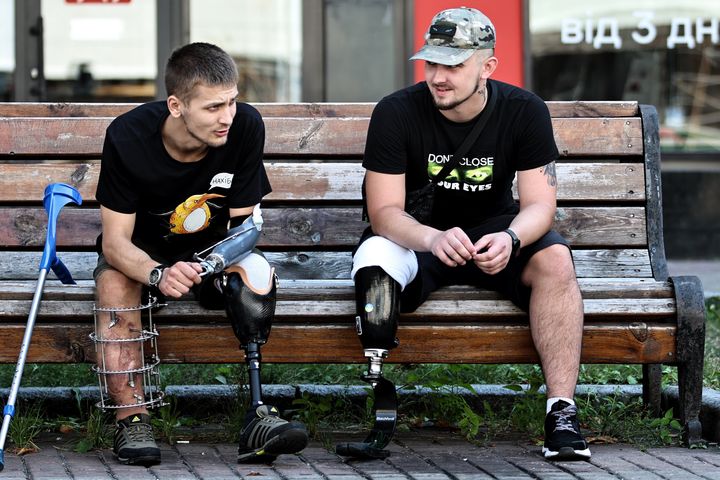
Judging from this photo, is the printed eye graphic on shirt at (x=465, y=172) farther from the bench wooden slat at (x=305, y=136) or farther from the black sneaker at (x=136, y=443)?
the black sneaker at (x=136, y=443)

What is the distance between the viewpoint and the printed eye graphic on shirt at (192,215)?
4.21 m

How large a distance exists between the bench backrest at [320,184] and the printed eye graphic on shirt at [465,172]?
684mm

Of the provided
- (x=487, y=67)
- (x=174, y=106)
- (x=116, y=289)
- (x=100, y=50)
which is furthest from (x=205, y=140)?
(x=100, y=50)

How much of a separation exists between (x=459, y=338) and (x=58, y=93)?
598 cm

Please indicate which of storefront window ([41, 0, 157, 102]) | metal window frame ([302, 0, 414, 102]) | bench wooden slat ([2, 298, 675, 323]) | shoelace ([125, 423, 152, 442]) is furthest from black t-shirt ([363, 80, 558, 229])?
storefront window ([41, 0, 157, 102])

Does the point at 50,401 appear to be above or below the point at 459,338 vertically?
below

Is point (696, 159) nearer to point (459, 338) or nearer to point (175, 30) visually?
point (175, 30)

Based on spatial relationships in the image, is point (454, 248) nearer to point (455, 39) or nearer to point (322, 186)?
point (455, 39)

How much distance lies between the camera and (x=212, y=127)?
4.06m

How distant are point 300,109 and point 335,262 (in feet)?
2.10

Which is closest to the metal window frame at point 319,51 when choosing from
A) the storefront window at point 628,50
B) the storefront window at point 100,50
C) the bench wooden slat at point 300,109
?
the storefront window at point 628,50

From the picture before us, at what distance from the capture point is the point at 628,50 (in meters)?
9.22

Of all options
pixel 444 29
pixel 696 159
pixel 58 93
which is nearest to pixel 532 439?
pixel 444 29

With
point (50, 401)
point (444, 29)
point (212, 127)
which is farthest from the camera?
point (50, 401)
